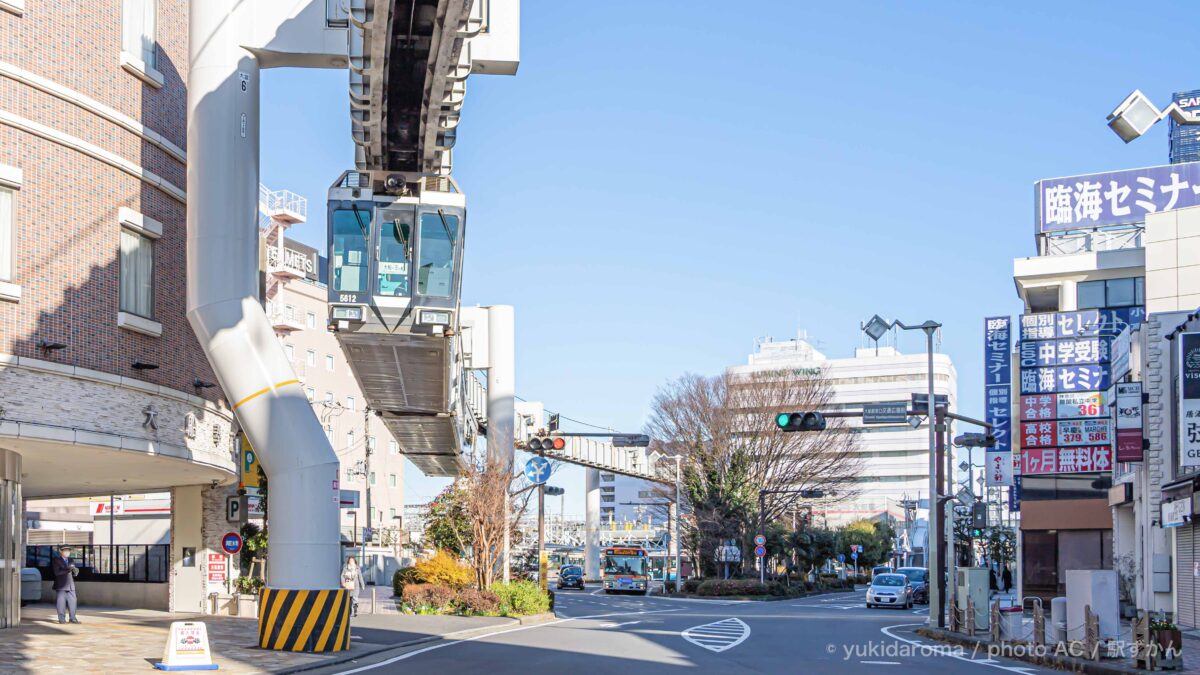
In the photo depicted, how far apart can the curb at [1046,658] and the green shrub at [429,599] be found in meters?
12.5

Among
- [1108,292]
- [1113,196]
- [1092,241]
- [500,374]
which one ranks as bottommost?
[500,374]

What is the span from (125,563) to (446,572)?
10865 mm

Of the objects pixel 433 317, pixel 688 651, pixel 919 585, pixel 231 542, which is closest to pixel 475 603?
pixel 231 542

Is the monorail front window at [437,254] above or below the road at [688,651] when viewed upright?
above

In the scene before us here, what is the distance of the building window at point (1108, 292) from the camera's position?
5891cm

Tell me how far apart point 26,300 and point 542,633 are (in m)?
12.7

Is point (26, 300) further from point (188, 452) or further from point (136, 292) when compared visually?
point (188, 452)

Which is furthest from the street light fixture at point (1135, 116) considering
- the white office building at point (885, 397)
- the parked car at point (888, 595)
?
the white office building at point (885, 397)

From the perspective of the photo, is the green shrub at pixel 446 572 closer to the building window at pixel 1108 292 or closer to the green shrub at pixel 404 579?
the green shrub at pixel 404 579

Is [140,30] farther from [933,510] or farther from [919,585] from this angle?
[919,585]

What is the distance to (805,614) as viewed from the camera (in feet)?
140

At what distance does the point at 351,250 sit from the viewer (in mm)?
26719

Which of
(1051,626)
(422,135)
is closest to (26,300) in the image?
(422,135)

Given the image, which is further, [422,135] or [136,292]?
[136,292]
